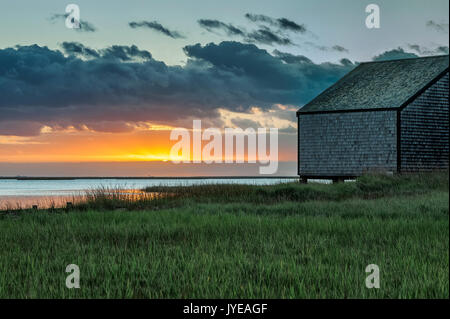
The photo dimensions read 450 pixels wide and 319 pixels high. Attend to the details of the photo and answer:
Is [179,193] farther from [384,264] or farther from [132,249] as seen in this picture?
[384,264]

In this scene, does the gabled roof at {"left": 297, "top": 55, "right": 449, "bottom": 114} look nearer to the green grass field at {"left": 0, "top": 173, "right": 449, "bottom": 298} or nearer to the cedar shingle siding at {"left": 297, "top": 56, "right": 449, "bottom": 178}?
the cedar shingle siding at {"left": 297, "top": 56, "right": 449, "bottom": 178}

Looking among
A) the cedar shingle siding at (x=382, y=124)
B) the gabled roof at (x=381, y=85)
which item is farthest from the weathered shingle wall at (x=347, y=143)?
the gabled roof at (x=381, y=85)

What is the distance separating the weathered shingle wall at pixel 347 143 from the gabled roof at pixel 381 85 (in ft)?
2.55

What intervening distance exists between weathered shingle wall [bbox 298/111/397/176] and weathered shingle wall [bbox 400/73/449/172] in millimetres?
1057

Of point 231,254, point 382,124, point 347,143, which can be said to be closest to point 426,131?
point 382,124

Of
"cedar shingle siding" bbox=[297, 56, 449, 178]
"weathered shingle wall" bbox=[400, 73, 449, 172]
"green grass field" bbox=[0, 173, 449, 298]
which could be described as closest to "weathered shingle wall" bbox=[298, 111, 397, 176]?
"cedar shingle siding" bbox=[297, 56, 449, 178]

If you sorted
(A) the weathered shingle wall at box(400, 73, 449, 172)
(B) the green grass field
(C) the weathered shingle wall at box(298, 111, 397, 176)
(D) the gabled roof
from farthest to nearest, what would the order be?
(D) the gabled roof, (C) the weathered shingle wall at box(298, 111, 397, 176), (A) the weathered shingle wall at box(400, 73, 449, 172), (B) the green grass field

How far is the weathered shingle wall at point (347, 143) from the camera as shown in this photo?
37438 millimetres

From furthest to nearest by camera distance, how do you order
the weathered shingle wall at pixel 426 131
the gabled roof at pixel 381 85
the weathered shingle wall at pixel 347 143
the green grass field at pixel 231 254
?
the gabled roof at pixel 381 85 → the weathered shingle wall at pixel 347 143 → the weathered shingle wall at pixel 426 131 → the green grass field at pixel 231 254

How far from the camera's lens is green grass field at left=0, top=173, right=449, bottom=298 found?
7539mm

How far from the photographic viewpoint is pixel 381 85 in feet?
133

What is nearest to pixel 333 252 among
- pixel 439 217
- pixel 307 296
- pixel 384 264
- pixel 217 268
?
pixel 384 264

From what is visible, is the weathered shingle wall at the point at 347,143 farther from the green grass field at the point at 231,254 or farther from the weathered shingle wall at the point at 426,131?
Result: the green grass field at the point at 231,254
